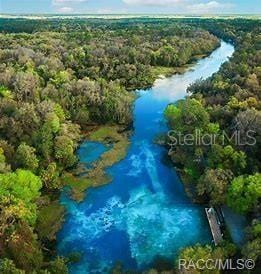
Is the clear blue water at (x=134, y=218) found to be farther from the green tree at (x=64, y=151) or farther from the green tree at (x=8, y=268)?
the green tree at (x=8, y=268)

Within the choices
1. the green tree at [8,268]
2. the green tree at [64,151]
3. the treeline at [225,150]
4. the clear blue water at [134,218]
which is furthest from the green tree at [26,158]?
the treeline at [225,150]

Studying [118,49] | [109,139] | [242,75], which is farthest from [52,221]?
[118,49]

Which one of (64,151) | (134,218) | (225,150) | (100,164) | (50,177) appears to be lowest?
(134,218)

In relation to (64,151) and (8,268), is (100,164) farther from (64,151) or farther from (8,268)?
(8,268)

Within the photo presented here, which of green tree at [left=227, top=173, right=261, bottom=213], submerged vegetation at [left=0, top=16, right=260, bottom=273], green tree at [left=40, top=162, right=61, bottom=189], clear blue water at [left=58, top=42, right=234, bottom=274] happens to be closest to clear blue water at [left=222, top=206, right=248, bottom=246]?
green tree at [left=227, top=173, right=261, bottom=213]

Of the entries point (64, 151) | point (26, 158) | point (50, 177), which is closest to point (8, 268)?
point (50, 177)

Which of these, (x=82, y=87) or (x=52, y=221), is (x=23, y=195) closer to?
(x=52, y=221)

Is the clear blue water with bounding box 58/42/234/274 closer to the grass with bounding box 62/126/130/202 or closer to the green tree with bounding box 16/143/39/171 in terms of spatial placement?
the grass with bounding box 62/126/130/202
